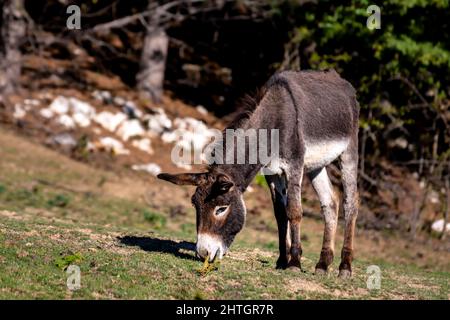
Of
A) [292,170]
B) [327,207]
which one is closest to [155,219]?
[327,207]

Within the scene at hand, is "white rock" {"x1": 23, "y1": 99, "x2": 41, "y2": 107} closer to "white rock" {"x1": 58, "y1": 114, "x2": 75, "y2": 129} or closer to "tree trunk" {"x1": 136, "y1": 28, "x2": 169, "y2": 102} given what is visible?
"white rock" {"x1": 58, "y1": 114, "x2": 75, "y2": 129}

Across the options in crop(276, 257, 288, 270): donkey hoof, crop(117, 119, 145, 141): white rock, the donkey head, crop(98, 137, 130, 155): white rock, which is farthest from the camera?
crop(117, 119, 145, 141): white rock

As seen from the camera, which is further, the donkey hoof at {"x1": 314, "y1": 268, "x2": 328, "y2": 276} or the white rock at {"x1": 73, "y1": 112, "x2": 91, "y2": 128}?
the white rock at {"x1": 73, "y1": 112, "x2": 91, "y2": 128}

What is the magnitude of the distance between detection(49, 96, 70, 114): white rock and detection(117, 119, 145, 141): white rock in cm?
185

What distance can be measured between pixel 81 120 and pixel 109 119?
0.93 metres

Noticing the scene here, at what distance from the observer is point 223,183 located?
27.8ft

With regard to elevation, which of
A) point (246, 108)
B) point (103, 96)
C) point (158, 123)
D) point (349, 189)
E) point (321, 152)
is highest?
point (246, 108)

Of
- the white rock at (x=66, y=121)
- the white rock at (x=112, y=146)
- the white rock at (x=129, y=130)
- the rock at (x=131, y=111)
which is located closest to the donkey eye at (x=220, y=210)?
the white rock at (x=112, y=146)

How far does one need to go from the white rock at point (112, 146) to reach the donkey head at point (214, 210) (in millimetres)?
14133

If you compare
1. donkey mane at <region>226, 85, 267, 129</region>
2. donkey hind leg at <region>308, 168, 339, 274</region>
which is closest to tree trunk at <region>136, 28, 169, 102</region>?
donkey hind leg at <region>308, 168, 339, 274</region>

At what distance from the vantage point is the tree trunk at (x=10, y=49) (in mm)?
23312

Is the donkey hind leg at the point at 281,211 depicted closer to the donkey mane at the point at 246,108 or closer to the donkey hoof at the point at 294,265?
the donkey hoof at the point at 294,265

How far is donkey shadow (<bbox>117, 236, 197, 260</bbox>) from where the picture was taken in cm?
1011

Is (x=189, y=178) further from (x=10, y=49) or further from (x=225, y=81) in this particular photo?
(x=225, y=81)
